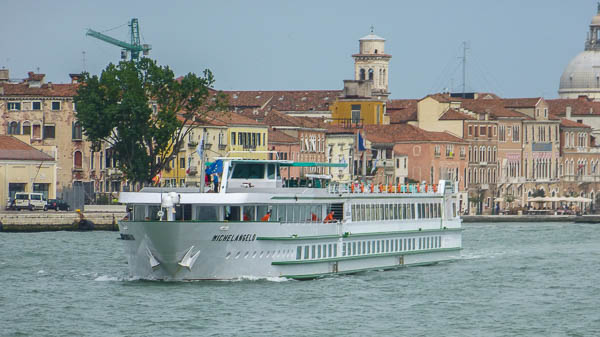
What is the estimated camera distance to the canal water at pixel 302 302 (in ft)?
115

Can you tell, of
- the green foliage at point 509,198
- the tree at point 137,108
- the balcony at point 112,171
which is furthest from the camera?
the green foliage at point 509,198

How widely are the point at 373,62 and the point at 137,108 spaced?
268 feet

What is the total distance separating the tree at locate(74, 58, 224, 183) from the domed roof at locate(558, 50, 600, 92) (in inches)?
4066

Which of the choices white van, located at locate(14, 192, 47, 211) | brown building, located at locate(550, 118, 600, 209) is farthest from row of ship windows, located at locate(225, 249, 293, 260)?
brown building, located at locate(550, 118, 600, 209)

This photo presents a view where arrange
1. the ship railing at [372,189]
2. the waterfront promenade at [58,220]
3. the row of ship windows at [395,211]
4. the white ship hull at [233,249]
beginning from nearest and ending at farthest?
the white ship hull at [233,249] < the ship railing at [372,189] < the row of ship windows at [395,211] < the waterfront promenade at [58,220]

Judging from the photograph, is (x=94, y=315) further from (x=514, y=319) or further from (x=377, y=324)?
(x=514, y=319)

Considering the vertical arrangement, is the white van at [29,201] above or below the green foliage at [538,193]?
below

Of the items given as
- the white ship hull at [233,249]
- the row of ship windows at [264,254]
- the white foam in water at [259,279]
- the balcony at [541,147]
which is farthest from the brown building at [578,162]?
the white foam in water at [259,279]

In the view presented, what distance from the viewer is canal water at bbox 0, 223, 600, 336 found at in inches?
1385

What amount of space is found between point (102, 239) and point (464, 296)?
24443mm

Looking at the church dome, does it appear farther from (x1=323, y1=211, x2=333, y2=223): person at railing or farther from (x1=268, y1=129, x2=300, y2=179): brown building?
(x1=323, y1=211, x2=333, y2=223): person at railing

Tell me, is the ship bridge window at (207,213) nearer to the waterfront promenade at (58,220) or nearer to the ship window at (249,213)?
the ship window at (249,213)

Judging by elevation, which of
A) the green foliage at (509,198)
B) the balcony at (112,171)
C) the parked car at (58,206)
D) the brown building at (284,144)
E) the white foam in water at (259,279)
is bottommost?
the white foam in water at (259,279)

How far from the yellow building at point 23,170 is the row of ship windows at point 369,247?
30221 millimetres
